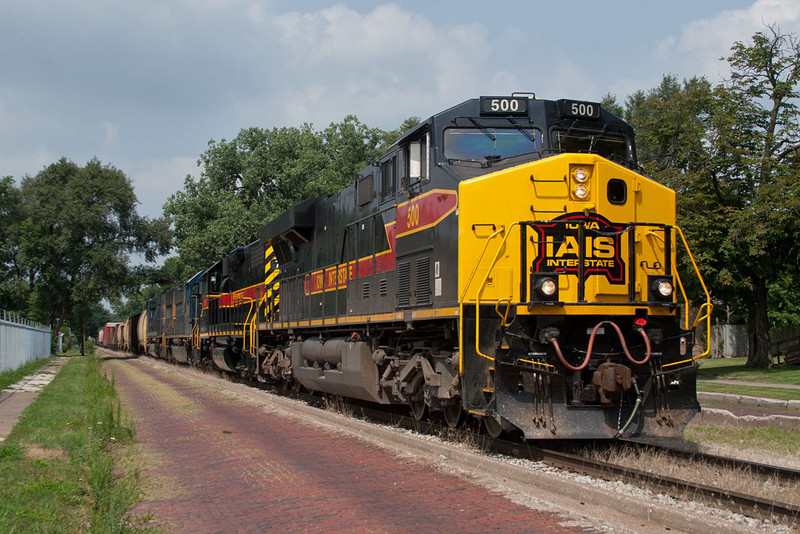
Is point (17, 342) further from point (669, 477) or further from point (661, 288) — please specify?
point (669, 477)

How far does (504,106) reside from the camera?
9.37 meters

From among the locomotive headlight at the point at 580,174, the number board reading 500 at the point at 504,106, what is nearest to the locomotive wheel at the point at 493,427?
the locomotive headlight at the point at 580,174

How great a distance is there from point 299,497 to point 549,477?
234 cm

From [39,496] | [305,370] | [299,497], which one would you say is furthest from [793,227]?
[39,496]

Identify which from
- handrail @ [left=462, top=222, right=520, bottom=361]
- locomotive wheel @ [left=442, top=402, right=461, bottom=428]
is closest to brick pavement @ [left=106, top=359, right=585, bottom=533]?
locomotive wheel @ [left=442, top=402, right=461, bottom=428]

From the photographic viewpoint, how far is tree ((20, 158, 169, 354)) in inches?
1821

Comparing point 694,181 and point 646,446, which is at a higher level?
point 694,181

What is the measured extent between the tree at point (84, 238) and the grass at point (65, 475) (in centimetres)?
3559

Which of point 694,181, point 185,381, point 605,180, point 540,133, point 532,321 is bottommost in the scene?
point 185,381

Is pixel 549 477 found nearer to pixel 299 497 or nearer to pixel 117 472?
pixel 299 497

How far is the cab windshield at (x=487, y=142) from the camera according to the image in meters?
9.27

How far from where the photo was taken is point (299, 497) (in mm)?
6836

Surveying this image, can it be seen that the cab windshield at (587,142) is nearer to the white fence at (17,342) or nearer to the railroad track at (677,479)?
the railroad track at (677,479)

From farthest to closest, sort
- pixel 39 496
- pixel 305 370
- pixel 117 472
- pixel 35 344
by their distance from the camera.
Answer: pixel 35 344, pixel 305 370, pixel 117 472, pixel 39 496
